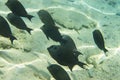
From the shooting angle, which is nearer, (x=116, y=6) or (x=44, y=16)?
(x=44, y=16)

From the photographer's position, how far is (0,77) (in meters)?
3.64

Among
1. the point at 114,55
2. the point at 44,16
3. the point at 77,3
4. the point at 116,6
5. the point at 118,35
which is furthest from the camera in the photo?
the point at 116,6

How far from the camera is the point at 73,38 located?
16.2 feet

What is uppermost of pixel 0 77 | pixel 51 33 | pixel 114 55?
pixel 51 33

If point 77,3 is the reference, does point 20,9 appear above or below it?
above

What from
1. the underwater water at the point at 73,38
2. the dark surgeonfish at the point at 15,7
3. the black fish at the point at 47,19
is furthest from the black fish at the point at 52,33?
the underwater water at the point at 73,38

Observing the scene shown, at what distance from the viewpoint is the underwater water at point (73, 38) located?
401 cm

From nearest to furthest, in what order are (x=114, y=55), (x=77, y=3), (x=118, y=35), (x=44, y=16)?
(x=44, y=16) < (x=114, y=55) < (x=118, y=35) < (x=77, y=3)

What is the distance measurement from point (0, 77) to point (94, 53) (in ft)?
6.32

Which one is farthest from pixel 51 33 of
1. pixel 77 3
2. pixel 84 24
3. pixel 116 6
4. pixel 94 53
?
pixel 116 6

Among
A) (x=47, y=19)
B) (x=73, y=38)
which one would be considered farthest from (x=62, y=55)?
(x=73, y=38)

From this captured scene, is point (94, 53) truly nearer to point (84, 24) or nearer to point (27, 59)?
point (84, 24)

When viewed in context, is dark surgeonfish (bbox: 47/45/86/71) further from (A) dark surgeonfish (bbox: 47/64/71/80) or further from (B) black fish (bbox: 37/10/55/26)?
(B) black fish (bbox: 37/10/55/26)

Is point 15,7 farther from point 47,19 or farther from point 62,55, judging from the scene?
point 62,55
